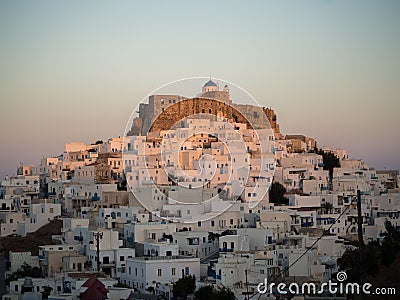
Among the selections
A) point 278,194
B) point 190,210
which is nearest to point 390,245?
point 190,210

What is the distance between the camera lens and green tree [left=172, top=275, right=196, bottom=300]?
2124 cm

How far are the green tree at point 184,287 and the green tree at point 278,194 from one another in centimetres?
1104

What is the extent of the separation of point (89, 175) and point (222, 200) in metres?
7.12

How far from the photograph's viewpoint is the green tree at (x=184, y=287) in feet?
69.7

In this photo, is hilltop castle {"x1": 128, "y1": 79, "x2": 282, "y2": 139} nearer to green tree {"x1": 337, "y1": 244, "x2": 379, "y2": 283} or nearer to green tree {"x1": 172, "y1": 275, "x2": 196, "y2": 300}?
green tree {"x1": 337, "y1": 244, "x2": 379, "y2": 283}

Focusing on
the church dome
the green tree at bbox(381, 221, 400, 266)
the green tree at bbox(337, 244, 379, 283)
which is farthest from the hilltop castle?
the green tree at bbox(337, 244, 379, 283)

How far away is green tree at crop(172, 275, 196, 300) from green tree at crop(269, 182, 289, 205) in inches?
434

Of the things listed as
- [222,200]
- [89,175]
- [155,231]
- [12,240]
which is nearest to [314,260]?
[155,231]

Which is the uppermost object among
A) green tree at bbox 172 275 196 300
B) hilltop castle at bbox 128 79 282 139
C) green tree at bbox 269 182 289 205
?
hilltop castle at bbox 128 79 282 139

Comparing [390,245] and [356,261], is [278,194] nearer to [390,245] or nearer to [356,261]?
[390,245]

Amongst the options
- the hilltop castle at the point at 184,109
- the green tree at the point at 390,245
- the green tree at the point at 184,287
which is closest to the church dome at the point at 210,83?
the hilltop castle at the point at 184,109

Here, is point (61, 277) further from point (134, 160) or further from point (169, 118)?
point (169, 118)

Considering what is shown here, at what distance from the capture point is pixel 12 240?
28.8m

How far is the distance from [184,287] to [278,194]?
39.9ft
